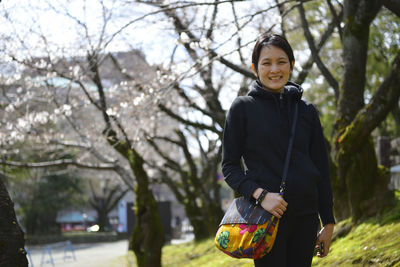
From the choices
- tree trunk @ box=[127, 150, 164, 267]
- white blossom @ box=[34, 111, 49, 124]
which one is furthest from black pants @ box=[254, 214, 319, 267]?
white blossom @ box=[34, 111, 49, 124]

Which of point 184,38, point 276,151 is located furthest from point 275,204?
point 184,38

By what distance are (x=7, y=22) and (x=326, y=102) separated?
16982 mm

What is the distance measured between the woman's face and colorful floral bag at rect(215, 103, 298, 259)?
0.25 meters

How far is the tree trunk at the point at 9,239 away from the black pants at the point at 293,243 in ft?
7.08

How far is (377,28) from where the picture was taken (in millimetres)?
18266

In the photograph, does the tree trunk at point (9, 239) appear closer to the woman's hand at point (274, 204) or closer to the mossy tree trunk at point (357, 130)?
the woman's hand at point (274, 204)

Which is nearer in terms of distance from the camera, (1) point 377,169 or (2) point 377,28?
(1) point 377,169

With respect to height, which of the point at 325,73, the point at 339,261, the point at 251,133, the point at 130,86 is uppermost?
the point at 130,86

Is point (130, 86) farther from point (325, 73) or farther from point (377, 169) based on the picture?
point (377, 169)

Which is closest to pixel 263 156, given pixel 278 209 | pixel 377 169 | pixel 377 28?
pixel 278 209

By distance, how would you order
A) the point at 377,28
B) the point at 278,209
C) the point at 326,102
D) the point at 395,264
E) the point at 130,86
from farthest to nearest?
1. the point at 326,102
2. the point at 377,28
3. the point at 130,86
4. the point at 395,264
5. the point at 278,209

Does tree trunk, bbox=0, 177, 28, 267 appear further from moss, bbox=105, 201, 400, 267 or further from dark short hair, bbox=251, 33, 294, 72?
moss, bbox=105, 201, 400, 267

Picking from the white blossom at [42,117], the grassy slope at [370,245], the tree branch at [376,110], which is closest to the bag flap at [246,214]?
the grassy slope at [370,245]

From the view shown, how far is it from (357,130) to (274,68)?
466cm
